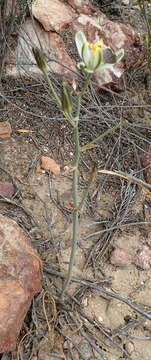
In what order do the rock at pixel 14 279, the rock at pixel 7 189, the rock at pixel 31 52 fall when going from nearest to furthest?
1. the rock at pixel 14 279
2. the rock at pixel 7 189
3. the rock at pixel 31 52

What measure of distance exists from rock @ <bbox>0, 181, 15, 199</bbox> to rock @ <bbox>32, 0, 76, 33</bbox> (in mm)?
959

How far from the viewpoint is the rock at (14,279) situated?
57.6 inches

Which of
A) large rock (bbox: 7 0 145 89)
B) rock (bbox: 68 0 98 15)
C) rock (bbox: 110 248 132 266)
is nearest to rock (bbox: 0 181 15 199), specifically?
rock (bbox: 110 248 132 266)

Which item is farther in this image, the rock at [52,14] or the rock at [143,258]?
the rock at [52,14]

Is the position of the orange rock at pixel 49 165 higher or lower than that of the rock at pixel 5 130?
lower

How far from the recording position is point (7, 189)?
6.72 feet

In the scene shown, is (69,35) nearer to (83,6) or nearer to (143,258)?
(83,6)

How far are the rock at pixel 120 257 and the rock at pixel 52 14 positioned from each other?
1.30m

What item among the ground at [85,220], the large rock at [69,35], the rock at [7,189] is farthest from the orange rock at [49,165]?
the large rock at [69,35]

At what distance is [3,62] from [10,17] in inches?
8.5

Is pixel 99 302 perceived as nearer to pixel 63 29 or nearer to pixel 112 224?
pixel 112 224

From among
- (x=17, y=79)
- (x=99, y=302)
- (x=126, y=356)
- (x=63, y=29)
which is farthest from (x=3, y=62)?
(x=126, y=356)

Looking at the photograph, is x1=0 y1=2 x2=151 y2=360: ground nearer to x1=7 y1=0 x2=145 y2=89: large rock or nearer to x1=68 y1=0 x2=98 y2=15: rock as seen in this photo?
x1=7 y1=0 x2=145 y2=89: large rock

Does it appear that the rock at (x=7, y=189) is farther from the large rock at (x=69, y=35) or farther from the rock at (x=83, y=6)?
the rock at (x=83, y=6)
